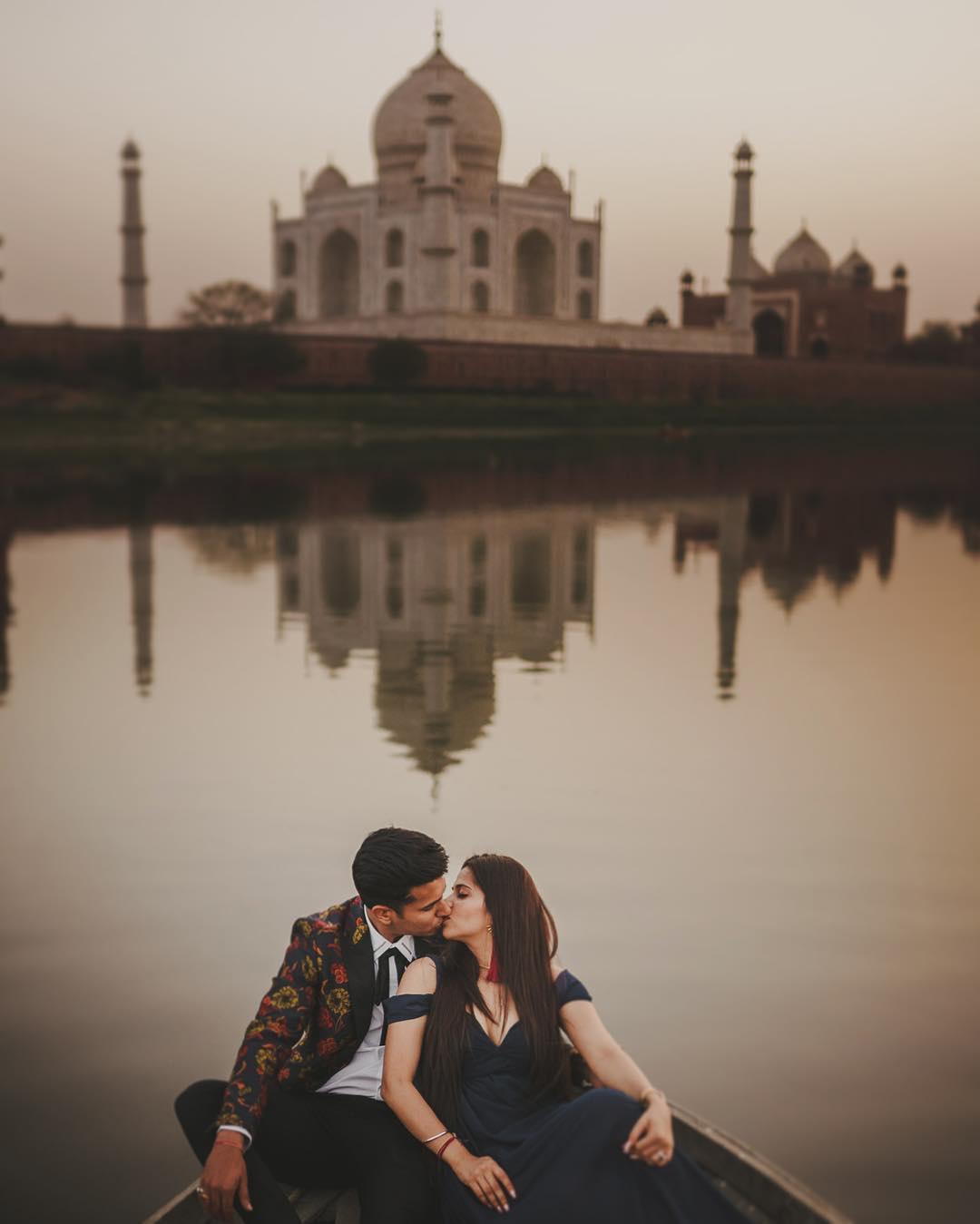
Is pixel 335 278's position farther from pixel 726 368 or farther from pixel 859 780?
pixel 859 780

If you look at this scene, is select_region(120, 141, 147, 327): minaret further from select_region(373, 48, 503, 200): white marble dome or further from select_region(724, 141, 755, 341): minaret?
select_region(724, 141, 755, 341): minaret

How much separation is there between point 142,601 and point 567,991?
7595mm

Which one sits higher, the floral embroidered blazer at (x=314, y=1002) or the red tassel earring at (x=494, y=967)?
the red tassel earring at (x=494, y=967)

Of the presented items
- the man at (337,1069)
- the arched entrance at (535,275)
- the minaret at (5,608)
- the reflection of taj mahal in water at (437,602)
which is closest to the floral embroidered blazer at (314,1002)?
the man at (337,1069)

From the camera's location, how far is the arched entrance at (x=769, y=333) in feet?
155

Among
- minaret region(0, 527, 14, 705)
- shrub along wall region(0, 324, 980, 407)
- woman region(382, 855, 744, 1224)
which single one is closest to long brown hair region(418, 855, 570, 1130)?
woman region(382, 855, 744, 1224)

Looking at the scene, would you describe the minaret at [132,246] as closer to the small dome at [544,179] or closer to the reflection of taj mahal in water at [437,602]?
the small dome at [544,179]

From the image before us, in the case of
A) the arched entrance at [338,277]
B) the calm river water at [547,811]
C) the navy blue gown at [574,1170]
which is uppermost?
the arched entrance at [338,277]

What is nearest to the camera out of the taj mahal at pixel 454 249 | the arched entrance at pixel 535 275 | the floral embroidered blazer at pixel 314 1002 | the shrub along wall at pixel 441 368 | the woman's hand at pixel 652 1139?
the woman's hand at pixel 652 1139

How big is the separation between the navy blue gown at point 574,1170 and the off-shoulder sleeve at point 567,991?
3.0 inches

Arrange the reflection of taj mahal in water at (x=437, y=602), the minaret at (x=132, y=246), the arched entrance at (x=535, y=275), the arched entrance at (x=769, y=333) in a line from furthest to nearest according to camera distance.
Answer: the arched entrance at (x=769, y=333), the arched entrance at (x=535, y=275), the minaret at (x=132, y=246), the reflection of taj mahal in water at (x=437, y=602)

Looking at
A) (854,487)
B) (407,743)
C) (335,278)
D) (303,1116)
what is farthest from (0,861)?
(335,278)

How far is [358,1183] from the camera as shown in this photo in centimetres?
217

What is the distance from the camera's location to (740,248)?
138 ft
